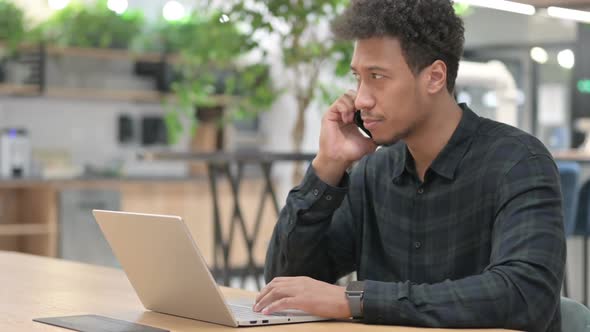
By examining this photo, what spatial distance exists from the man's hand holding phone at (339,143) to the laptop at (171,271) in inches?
13.1

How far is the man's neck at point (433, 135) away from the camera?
181 centimetres

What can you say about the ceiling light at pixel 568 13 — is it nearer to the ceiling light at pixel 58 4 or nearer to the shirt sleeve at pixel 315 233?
the shirt sleeve at pixel 315 233

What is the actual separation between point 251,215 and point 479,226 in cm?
645

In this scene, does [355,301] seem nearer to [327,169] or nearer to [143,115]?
[327,169]

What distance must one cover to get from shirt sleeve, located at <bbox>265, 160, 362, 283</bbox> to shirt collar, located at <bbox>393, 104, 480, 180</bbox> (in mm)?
182

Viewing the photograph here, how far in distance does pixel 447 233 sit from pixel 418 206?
78 millimetres

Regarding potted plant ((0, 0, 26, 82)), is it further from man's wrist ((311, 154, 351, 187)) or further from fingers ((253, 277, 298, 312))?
fingers ((253, 277, 298, 312))

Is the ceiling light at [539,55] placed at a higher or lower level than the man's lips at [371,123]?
higher

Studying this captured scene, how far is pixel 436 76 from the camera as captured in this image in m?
1.79

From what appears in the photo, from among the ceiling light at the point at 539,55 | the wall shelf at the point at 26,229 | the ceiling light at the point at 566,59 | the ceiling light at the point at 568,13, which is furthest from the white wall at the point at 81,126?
the ceiling light at the point at 568,13

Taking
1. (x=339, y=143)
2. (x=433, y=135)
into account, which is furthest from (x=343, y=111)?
(x=433, y=135)

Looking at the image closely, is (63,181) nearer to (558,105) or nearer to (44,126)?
(44,126)

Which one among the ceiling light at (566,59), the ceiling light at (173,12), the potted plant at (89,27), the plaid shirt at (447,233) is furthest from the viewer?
the ceiling light at (566,59)

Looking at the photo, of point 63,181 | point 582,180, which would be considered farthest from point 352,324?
point 63,181
